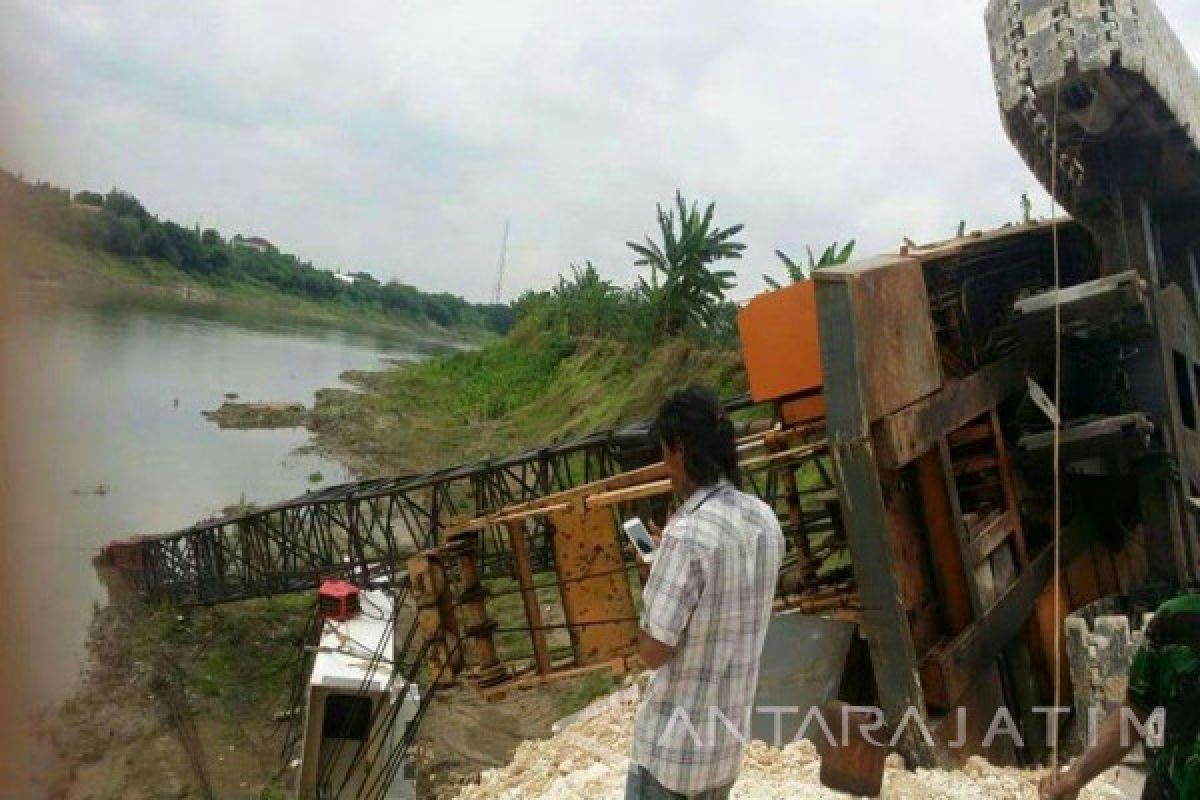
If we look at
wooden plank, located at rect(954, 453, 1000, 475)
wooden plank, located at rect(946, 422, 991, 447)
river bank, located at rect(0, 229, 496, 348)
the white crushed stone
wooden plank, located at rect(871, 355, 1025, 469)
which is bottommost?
the white crushed stone

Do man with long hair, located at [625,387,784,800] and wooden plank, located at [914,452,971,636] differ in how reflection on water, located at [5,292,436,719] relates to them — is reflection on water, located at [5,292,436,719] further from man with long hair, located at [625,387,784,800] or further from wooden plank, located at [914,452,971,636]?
wooden plank, located at [914,452,971,636]

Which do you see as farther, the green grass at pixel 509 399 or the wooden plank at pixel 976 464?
the green grass at pixel 509 399

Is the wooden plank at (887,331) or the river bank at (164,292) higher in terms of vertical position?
the river bank at (164,292)

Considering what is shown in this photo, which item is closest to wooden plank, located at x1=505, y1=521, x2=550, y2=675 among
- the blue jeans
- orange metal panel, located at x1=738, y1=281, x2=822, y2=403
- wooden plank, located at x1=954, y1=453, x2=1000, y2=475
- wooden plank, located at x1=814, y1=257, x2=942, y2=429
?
orange metal panel, located at x1=738, y1=281, x2=822, y2=403

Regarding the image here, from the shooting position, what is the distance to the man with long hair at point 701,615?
228 centimetres

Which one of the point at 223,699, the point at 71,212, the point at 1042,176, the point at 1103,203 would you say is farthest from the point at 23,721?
the point at 223,699

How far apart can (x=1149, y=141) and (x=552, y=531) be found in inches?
193

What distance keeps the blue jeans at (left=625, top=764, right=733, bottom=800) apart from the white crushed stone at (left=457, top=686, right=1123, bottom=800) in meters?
1.71

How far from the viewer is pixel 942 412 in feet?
17.3

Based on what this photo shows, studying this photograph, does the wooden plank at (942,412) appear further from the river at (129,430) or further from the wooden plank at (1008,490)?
the river at (129,430)

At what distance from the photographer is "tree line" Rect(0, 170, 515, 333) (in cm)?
246

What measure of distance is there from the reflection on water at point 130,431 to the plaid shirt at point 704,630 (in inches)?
68.7

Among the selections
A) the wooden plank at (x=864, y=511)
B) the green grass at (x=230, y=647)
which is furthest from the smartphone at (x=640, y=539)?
the green grass at (x=230, y=647)

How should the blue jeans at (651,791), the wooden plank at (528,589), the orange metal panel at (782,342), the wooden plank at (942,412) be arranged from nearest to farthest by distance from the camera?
the blue jeans at (651,791)
the wooden plank at (942,412)
the orange metal panel at (782,342)
the wooden plank at (528,589)
